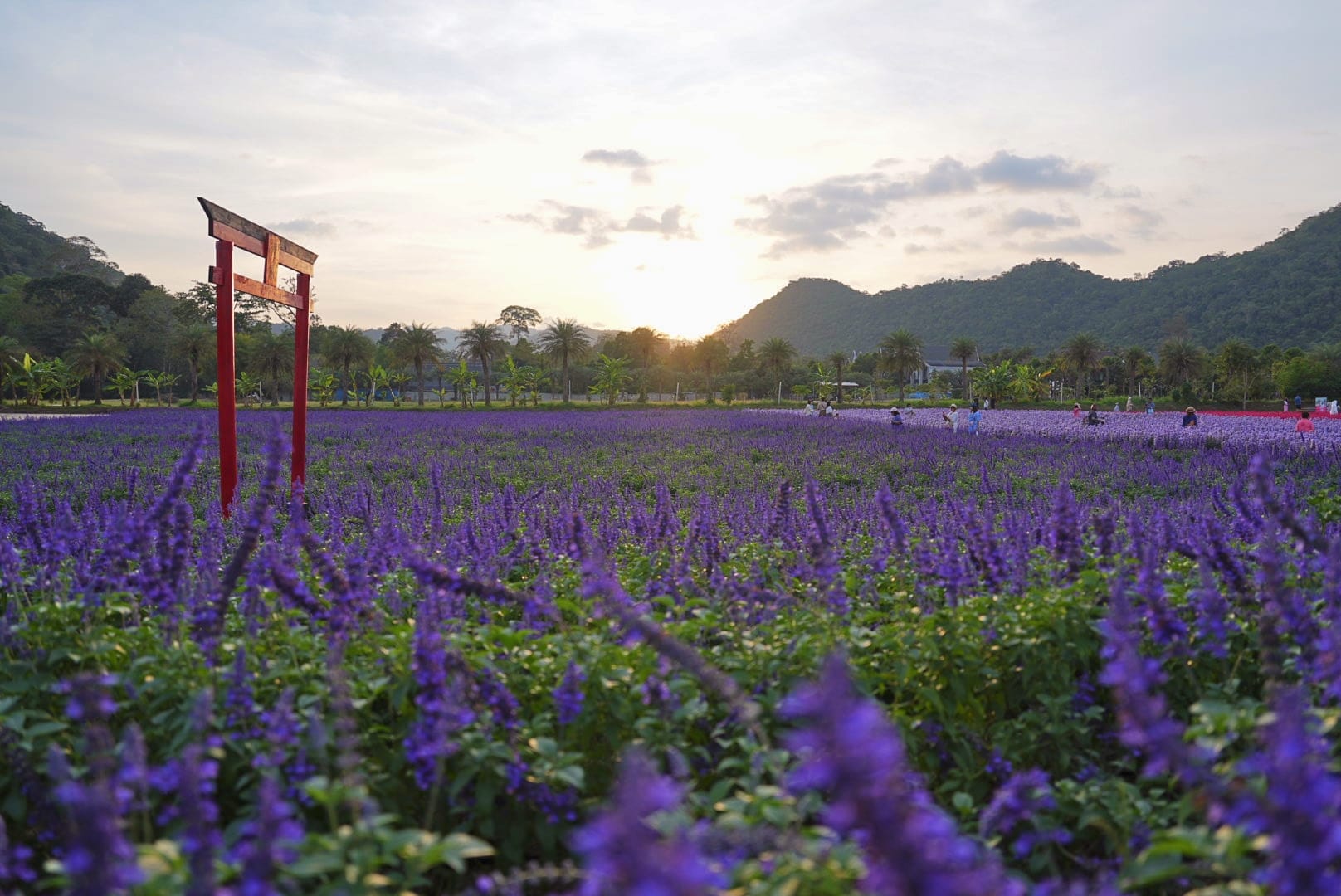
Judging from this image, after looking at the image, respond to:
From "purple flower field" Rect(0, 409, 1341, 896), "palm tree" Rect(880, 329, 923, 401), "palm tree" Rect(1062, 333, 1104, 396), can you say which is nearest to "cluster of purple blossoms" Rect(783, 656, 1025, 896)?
"purple flower field" Rect(0, 409, 1341, 896)

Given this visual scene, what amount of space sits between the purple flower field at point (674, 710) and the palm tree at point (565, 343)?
7031cm

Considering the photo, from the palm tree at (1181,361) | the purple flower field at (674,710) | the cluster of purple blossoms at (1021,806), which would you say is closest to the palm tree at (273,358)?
the purple flower field at (674,710)

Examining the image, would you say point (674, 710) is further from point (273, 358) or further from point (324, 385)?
point (324, 385)

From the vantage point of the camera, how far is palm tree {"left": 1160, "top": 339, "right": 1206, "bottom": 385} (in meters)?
83.2

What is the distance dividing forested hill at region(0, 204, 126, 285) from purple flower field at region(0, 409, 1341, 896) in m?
115

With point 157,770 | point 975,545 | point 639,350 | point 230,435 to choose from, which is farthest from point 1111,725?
point 639,350

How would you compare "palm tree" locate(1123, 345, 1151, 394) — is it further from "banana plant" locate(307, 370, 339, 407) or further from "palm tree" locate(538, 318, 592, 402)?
"banana plant" locate(307, 370, 339, 407)

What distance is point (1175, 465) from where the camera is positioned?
1611cm

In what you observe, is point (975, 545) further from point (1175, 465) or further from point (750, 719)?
point (1175, 465)

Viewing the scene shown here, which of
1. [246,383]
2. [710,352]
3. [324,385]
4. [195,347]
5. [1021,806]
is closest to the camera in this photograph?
[1021,806]

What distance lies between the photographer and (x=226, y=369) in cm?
945

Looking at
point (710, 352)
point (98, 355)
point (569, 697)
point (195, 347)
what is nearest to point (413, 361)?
point (195, 347)

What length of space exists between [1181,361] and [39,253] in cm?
13148

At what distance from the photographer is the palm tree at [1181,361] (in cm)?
8319
